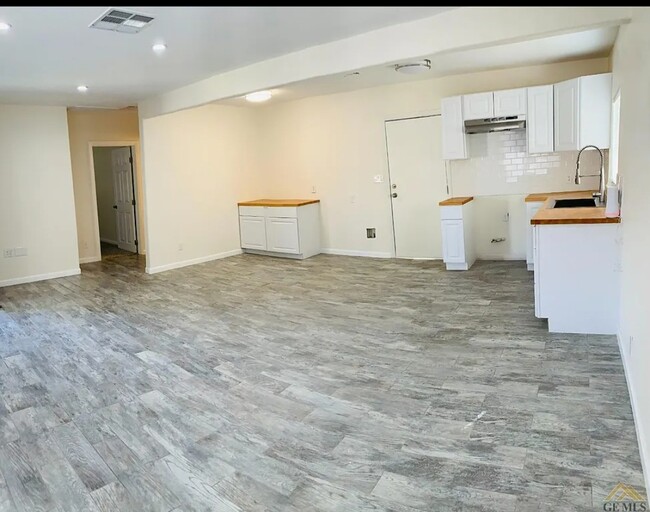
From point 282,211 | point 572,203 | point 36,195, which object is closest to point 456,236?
point 572,203

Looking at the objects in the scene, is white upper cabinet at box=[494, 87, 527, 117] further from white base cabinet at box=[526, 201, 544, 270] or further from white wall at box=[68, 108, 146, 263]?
white wall at box=[68, 108, 146, 263]

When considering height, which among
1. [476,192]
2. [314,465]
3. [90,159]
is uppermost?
[90,159]

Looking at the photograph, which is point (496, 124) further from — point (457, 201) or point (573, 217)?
point (573, 217)

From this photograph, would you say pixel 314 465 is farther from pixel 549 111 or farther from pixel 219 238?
pixel 219 238

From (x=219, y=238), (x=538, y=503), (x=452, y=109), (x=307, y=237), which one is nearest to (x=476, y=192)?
(x=452, y=109)

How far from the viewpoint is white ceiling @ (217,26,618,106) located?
5.02 m

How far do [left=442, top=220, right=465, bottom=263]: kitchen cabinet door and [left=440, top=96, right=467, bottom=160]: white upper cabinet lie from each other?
0.96m

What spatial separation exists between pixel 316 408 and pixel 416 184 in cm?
502

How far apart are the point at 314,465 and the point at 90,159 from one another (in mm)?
8187

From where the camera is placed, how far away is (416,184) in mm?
7527

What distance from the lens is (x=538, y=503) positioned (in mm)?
2125

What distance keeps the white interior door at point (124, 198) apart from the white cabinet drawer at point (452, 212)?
6162 millimetres

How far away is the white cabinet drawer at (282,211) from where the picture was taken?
8148mm
